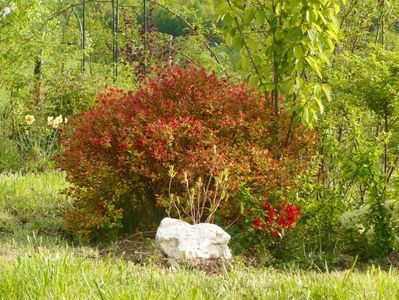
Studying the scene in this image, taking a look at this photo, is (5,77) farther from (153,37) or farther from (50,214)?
(50,214)

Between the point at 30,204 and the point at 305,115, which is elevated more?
the point at 305,115

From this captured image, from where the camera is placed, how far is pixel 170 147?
19.1 feet

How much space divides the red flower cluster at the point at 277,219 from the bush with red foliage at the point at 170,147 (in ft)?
0.73

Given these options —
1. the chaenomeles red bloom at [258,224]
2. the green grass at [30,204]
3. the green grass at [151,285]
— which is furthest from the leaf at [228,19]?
the green grass at [151,285]

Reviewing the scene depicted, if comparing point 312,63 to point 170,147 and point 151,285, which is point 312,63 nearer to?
point 170,147

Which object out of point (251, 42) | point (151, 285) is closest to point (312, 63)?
point (251, 42)

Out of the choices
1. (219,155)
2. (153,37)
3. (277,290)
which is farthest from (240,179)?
(153,37)

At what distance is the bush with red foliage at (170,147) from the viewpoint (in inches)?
226

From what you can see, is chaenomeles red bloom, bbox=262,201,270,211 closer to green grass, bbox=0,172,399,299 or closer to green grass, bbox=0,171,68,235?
green grass, bbox=0,172,399,299

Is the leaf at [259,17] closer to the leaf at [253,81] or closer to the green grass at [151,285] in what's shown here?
the leaf at [253,81]

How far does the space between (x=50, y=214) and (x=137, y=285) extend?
11.6 feet

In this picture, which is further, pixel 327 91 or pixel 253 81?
pixel 253 81

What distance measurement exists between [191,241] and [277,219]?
0.74 metres

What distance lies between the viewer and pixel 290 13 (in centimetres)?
591
